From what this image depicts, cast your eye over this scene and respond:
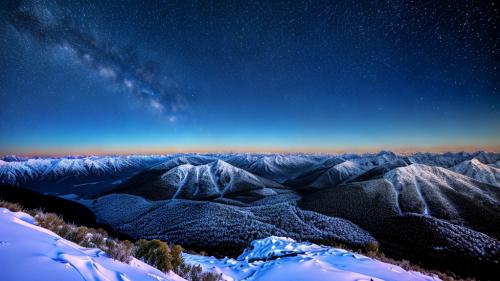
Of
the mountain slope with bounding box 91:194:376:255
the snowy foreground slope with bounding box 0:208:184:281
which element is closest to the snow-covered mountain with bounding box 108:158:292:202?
the mountain slope with bounding box 91:194:376:255

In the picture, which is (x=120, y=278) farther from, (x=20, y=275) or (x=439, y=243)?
(x=439, y=243)

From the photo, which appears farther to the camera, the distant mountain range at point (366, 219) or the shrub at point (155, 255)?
the distant mountain range at point (366, 219)

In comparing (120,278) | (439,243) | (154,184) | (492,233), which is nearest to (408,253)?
(439,243)

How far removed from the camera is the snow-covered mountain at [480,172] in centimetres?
15076

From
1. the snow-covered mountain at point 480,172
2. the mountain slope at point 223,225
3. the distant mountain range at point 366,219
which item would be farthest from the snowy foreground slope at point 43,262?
the snow-covered mountain at point 480,172

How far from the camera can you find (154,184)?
511ft

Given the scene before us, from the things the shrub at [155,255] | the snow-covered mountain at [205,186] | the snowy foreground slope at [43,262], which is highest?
the snowy foreground slope at [43,262]

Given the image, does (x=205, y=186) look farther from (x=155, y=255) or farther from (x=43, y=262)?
(x=43, y=262)

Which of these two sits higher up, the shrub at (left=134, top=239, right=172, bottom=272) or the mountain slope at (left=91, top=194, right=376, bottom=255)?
the shrub at (left=134, top=239, right=172, bottom=272)

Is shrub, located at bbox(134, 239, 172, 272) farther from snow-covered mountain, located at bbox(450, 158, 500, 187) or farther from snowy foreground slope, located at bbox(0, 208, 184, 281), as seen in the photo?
snow-covered mountain, located at bbox(450, 158, 500, 187)

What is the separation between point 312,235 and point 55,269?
205 ft

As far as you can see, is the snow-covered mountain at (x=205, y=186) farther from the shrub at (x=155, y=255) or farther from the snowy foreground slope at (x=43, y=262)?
the snowy foreground slope at (x=43, y=262)

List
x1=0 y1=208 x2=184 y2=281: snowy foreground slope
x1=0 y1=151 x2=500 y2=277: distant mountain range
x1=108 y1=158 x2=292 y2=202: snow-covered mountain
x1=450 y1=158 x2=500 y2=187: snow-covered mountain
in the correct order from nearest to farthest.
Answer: x1=0 y1=208 x2=184 y2=281: snowy foreground slope < x1=0 y1=151 x2=500 y2=277: distant mountain range < x1=108 y1=158 x2=292 y2=202: snow-covered mountain < x1=450 y1=158 x2=500 y2=187: snow-covered mountain

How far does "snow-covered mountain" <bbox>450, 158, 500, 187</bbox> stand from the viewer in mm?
150762
